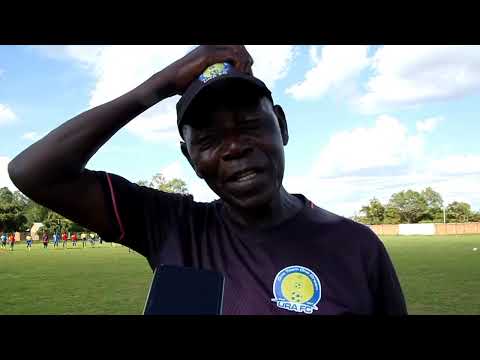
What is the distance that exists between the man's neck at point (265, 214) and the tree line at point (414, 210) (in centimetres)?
6341

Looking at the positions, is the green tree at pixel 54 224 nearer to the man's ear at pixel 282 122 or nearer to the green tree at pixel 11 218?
the green tree at pixel 11 218

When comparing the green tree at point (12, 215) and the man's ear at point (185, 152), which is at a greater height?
the green tree at point (12, 215)

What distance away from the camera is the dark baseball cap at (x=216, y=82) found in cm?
149

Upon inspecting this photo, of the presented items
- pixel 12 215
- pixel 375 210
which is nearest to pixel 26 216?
pixel 12 215

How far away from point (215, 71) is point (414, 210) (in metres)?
69.0

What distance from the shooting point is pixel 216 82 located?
1.49m

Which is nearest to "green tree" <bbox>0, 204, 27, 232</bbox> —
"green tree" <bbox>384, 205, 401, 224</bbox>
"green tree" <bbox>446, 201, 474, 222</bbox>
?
"green tree" <bbox>384, 205, 401, 224</bbox>

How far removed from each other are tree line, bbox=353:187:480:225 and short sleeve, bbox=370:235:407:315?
63368mm

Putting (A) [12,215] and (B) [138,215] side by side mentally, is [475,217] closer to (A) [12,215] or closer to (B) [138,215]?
(A) [12,215]

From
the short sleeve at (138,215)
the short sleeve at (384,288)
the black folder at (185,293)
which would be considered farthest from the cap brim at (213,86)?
the short sleeve at (384,288)

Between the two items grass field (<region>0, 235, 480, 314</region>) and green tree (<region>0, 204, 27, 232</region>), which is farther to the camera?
green tree (<region>0, 204, 27, 232</region>)

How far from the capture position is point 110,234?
5.56ft

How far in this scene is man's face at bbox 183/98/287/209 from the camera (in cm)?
149

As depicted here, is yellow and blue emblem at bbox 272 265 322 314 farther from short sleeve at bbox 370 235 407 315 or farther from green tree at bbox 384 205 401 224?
green tree at bbox 384 205 401 224
